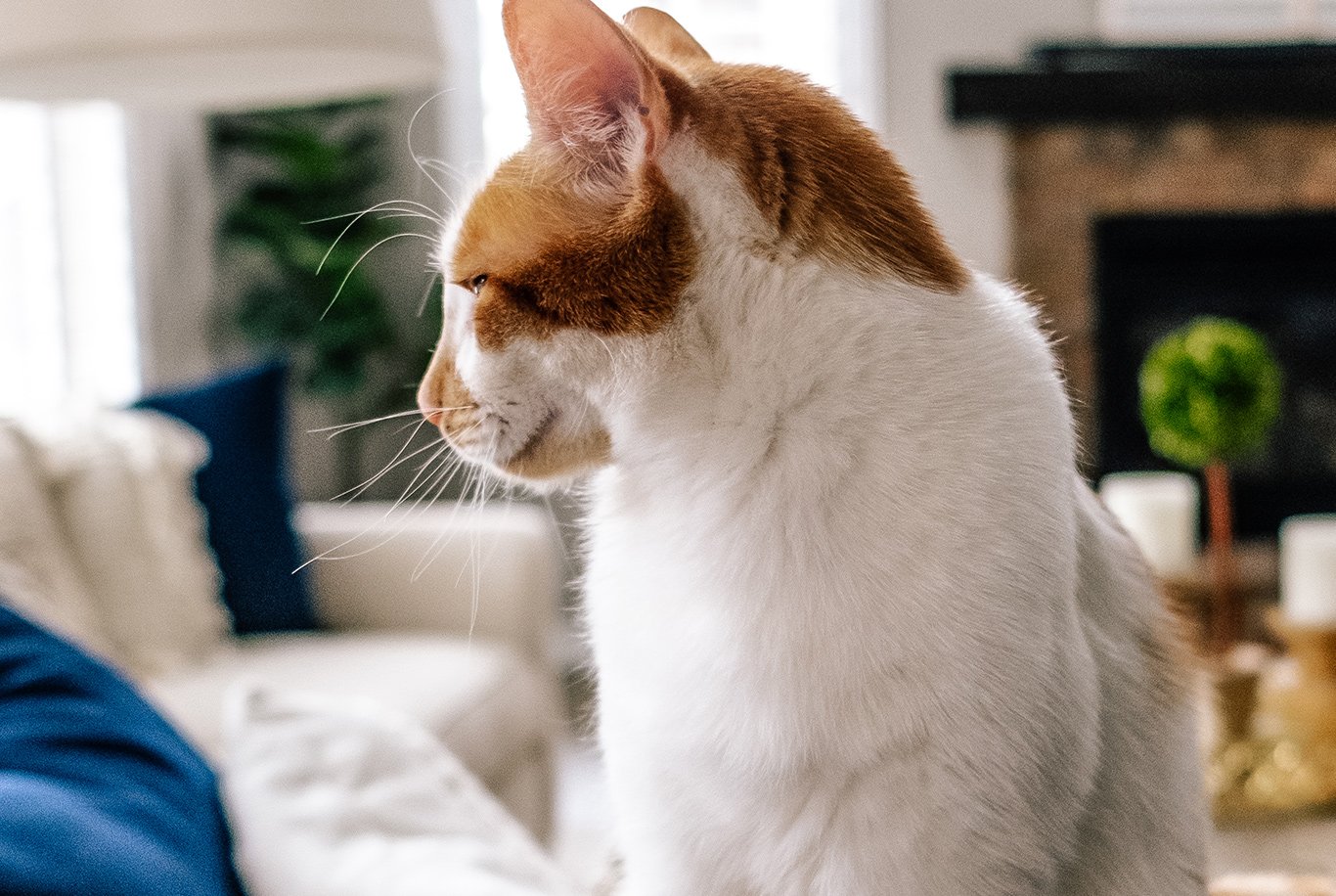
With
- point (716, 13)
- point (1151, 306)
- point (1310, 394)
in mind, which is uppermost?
point (716, 13)

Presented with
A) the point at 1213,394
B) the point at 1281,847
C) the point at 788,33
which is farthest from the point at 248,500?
the point at 788,33

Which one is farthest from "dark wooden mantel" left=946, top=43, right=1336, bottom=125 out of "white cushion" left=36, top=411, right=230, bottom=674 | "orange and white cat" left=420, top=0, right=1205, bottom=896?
"orange and white cat" left=420, top=0, right=1205, bottom=896

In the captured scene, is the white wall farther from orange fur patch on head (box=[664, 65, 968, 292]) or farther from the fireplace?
orange fur patch on head (box=[664, 65, 968, 292])

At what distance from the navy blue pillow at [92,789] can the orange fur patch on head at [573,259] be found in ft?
0.99

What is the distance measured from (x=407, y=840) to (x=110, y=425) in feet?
4.93

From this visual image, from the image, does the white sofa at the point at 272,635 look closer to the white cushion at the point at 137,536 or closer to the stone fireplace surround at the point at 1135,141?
the white cushion at the point at 137,536

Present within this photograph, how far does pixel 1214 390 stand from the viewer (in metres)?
2.01

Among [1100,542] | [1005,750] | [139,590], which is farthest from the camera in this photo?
[139,590]

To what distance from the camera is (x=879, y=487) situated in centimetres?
57

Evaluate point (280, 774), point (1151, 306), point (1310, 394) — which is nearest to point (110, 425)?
point (280, 774)

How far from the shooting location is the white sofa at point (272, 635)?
6.00 feet

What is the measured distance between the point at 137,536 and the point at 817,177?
66.8 inches

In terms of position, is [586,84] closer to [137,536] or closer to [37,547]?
[37,547]

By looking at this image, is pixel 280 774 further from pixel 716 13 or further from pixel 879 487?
pixel 716 13
